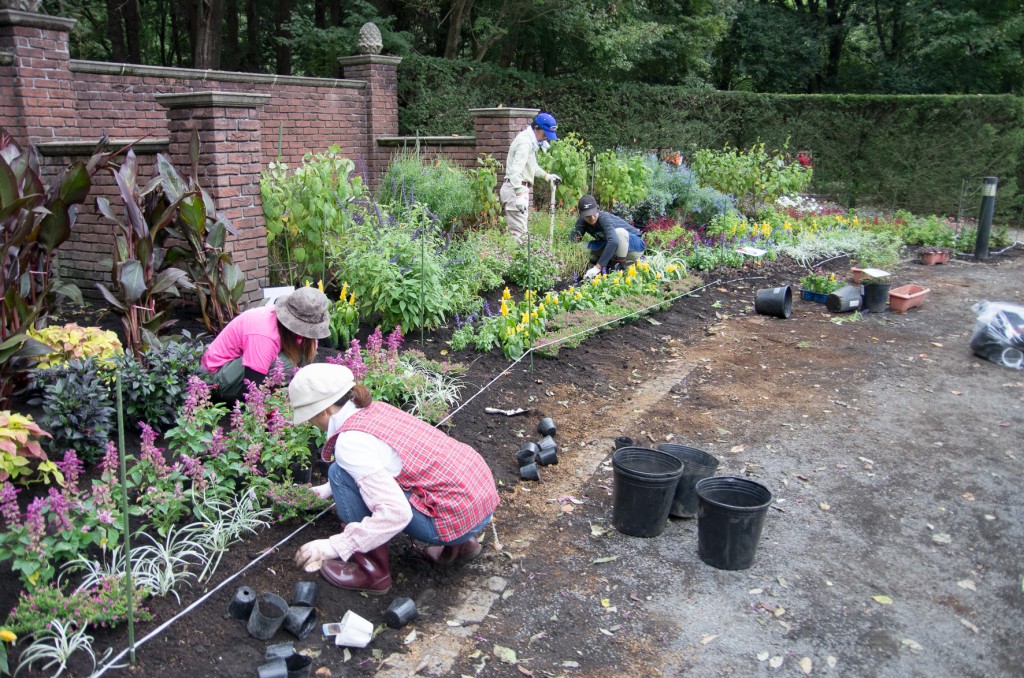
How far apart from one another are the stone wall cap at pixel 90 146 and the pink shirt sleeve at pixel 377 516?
3.87 m

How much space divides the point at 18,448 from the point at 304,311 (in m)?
1.38

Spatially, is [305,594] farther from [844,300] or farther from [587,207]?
[844,300]

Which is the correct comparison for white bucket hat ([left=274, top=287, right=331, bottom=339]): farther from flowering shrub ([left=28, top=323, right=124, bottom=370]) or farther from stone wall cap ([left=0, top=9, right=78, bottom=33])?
stone wall cap ([left=0, top=9, right=78, bottom=33])

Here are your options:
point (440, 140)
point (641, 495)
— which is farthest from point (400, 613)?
point (440, 140)

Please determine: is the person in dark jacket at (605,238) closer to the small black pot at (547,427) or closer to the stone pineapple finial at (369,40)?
the small black pot at (547,427)

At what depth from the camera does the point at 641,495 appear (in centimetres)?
393

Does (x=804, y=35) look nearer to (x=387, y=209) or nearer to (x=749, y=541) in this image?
(x=387, y=209)

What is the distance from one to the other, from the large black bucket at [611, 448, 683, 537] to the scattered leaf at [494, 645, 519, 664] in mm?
1109

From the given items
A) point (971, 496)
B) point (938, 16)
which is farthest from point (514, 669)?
point (938, 16)

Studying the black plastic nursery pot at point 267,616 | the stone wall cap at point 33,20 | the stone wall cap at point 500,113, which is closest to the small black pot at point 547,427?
the black plastic nursery pot at point 267,616

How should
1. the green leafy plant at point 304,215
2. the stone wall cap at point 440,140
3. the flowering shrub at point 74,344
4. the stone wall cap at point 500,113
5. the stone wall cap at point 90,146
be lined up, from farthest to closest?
the stone wall cap at point 440,140 < the stone wall cap at point 500,113 < the green leafy plant at point 304,215 < the stone wall cap at point 90,146 < the flowering shrub at point 74,344

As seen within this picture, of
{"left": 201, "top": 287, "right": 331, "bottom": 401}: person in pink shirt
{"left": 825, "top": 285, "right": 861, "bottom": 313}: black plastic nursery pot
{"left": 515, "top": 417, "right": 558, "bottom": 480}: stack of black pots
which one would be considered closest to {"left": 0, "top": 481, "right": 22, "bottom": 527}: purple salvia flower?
{"left": 201, "top": 287, "right": 331, "bottom": 401}: person in pink shirt

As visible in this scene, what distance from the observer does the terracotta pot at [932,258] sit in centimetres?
1148

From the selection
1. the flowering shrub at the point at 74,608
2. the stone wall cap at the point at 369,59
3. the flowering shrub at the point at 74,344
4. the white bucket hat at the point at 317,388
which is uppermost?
the stone wall cap at the point at 369,59
